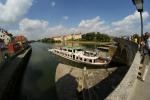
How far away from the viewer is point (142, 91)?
6.43m

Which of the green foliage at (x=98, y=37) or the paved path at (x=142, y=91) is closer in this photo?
the paved path at (x=142, y=91)

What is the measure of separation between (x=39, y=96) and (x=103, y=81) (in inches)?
319

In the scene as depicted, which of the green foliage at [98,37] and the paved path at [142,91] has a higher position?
the paved path at [142,91]

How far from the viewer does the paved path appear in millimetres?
5848

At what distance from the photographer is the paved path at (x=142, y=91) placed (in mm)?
5848

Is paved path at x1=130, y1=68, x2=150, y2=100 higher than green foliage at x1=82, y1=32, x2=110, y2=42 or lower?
higher

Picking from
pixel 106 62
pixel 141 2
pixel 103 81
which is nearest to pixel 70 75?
pixel 103 81

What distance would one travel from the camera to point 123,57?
42.7 metres

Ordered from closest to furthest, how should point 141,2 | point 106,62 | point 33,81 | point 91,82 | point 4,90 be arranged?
point 141,2 < point 4,90 < point 91,82 < point 33,81 < point 106,62

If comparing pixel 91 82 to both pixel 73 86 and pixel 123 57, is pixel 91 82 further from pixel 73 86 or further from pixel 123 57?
pixel 123 57

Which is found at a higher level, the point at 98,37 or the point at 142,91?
the point at 142,91

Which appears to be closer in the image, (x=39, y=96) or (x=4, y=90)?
(x=4, y=90)

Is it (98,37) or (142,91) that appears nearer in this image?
(142,91)

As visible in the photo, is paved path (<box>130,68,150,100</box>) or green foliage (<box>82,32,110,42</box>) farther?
green foliage (<box>82,32,110,42</box>)
